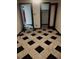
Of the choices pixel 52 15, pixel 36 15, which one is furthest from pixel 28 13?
pixel 52 15

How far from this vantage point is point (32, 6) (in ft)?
14.3

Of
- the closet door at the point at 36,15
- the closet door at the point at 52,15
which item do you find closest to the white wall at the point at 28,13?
the closet door at the point at 36,15

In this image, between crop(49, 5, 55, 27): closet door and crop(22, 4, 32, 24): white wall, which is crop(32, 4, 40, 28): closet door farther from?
crop(49, 5, 55, 27): closet door

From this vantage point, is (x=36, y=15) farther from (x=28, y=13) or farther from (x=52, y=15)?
(x=52, y=15)

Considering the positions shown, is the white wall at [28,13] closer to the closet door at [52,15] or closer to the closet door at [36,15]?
the closet door at [36,15]

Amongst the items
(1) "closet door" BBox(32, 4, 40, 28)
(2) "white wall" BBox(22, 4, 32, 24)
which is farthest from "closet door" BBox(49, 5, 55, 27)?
(2) "white wall" BBox(22, 4, 32, 24)
